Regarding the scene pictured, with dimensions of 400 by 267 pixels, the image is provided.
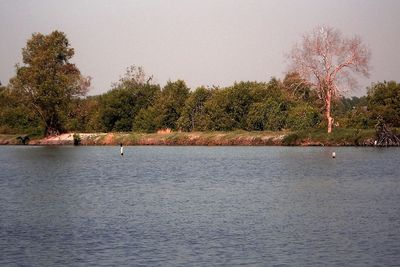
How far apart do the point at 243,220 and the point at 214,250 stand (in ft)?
22.1

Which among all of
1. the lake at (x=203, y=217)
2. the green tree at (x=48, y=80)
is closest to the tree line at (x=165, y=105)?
the green tree at (x=48, y=80)

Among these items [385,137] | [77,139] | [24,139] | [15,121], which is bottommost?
[385,137]

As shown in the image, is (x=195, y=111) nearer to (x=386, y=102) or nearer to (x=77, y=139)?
(x=77, y=139)

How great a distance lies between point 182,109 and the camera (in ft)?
385

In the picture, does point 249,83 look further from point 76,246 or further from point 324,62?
point 76,246

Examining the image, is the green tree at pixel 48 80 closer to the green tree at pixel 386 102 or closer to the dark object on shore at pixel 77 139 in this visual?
the dark object on shore at pixel 77 139

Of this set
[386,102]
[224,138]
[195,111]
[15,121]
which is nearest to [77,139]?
[15,121]

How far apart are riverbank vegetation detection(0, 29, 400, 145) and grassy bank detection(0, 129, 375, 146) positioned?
14 cm

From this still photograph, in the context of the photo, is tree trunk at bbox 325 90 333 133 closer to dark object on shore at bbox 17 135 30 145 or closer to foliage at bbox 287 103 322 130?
foliage at bbox 287 103 322 130

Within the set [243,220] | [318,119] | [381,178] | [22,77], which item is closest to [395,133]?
[318,119]

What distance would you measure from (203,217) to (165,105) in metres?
87.8

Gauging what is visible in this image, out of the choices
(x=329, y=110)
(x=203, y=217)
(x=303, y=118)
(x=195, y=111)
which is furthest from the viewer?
(x=195, y=111)

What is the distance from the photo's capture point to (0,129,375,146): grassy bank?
306 ft

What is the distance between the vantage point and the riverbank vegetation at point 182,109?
97.1 meters
